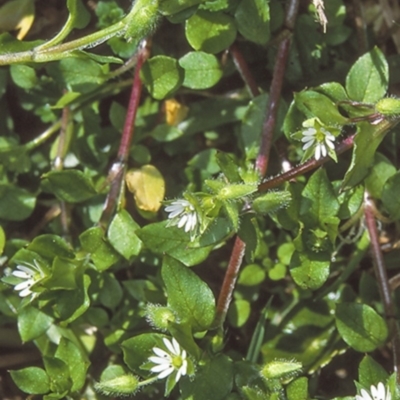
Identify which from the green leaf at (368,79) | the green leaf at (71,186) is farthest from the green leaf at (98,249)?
the green leaf at (368,79)

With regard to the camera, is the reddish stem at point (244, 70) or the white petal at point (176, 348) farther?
the reddish stem at point (244, 70)

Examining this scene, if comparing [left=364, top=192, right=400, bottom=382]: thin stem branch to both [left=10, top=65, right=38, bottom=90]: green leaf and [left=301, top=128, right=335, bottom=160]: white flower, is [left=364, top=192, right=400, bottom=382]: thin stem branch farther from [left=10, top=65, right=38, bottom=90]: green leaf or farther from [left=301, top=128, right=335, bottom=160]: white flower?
[left=10, top=65, right=38, bottom=90]: green leaf

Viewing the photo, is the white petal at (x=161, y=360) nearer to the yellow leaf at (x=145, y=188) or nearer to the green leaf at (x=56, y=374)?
the green leaf at (x=56, y=374)

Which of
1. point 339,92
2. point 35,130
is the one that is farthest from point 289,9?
point 35,130

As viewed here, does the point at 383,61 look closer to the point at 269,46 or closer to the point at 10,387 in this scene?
the point at 269,46

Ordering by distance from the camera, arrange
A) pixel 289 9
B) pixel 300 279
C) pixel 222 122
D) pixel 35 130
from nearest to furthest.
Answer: pixel 300 279 < pixel 289 9 < pixel 222 122 < pixel 35 130
